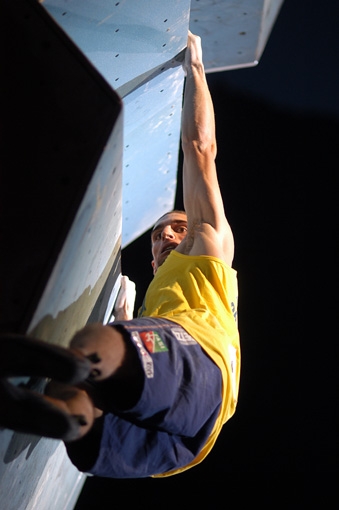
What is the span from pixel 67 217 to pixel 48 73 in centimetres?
24

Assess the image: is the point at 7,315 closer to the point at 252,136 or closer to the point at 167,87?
the point at 167,87

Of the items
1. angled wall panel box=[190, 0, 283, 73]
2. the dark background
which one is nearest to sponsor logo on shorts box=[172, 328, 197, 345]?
angled wall panel box=[190, 0, 283, 73]

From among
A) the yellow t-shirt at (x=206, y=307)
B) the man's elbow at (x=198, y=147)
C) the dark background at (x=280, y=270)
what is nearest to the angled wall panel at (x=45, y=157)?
the yellow t-shirt at (x=206, y=307)

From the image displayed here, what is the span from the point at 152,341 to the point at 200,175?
87 centimetres

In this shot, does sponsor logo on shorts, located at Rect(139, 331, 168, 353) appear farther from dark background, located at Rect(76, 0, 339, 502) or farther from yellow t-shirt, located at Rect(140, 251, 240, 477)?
dark background, located at Rect(76, 0, 339, 502)

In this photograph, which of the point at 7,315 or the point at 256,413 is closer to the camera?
the point at 7,315

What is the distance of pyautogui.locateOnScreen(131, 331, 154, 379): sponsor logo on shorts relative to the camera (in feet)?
4.27

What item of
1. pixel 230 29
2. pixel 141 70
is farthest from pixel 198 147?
pixel 230 29

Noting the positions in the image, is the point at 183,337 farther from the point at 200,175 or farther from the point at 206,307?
the point at 200,175

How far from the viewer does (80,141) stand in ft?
3.87

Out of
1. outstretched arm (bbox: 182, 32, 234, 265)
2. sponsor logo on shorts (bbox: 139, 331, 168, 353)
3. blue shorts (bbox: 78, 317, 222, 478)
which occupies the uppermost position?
sponsor logo on shorts (bbox: 139, 331, 168, 353)

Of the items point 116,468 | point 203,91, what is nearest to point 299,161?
point 203,91

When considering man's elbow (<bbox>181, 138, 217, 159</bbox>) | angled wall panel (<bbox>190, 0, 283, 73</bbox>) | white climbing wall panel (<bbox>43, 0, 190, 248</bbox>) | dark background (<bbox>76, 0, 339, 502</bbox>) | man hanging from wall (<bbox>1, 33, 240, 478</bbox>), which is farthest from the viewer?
dark background (<bbox>76, 0, 339, 502</bbox>)

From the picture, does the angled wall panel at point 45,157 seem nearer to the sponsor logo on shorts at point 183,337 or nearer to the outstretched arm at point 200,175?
the sponsor logo on shorts at point 183,337
